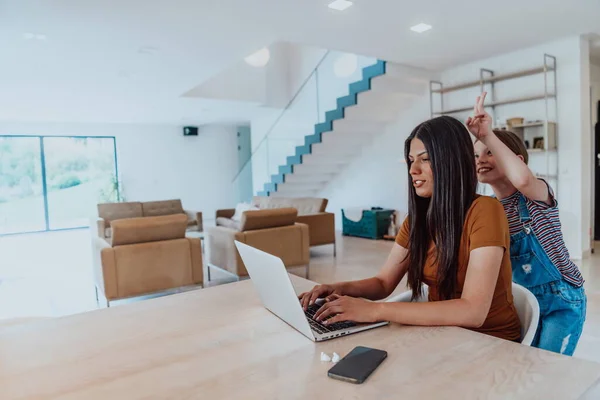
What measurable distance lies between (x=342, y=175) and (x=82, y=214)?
6277 millimetres

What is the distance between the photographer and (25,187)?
31.8 ft

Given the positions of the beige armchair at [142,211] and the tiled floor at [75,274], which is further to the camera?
the beige armchair at [142,211]

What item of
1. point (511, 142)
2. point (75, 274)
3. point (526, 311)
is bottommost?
point (75, 274)

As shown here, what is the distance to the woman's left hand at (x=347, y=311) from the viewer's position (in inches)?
45.6

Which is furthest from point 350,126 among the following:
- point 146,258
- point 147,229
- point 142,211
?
point 146,258

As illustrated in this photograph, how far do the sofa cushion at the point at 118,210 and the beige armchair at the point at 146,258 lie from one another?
3165 mm

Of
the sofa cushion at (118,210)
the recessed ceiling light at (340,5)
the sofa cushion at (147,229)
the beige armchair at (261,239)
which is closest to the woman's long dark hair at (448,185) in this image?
the recessed ceiling light at (340,5)

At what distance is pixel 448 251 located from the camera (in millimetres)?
1272

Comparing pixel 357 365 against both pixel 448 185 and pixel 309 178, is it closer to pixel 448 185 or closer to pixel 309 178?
pixel 448 185

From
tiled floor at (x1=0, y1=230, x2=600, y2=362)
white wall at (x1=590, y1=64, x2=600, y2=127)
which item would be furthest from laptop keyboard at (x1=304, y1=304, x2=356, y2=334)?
white wall at (x1=590, y1=64, x2=600, y2=127)

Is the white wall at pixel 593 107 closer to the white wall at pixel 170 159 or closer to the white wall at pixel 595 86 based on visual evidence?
the white wall at pixel 595 86

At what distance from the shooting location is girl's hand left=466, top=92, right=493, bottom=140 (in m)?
1.38

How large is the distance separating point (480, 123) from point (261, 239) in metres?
3.33

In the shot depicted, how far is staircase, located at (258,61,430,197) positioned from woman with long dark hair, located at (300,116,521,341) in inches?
200
